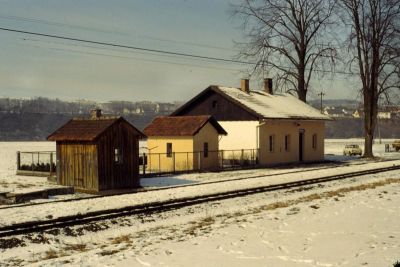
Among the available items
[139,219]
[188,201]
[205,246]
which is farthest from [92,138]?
[205,246]

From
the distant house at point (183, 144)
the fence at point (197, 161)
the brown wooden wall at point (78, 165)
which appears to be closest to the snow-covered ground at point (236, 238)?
the brown wooden wall at point (78, 165)

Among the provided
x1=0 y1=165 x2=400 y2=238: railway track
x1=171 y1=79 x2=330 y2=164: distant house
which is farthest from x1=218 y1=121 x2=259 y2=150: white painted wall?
x1=0 y1=165 x2=400 y2=238: railway track

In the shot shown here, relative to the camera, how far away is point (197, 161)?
33.8 m

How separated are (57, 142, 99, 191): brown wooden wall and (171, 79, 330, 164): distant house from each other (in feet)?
54.5

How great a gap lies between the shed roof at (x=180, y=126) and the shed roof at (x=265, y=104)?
385cm

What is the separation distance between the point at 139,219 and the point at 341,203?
7596 mm

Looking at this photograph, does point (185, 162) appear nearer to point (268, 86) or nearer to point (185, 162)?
point (185, 162)

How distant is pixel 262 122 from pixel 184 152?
289 inches

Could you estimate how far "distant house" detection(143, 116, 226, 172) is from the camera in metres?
33.6

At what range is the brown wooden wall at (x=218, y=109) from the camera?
38438 millimetres

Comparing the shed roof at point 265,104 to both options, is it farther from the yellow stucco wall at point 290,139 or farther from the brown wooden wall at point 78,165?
the brown wooden wall at point 78,165

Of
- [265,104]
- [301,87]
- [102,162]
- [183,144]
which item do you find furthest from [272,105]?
[102,162]

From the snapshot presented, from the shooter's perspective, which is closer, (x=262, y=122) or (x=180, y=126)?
(x=180, y=126)

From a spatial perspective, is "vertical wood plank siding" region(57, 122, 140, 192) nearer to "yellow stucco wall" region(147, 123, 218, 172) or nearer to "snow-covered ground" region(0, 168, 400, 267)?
"snow-covered ground" region(0, 168, 400, 267)
